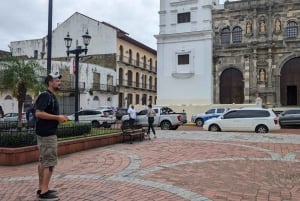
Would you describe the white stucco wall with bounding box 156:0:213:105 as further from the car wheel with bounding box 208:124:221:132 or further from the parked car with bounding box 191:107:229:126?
the car wheel with bounding box 208:124:221:132

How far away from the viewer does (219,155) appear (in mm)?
10648

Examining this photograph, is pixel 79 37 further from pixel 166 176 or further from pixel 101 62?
pixel 166 176

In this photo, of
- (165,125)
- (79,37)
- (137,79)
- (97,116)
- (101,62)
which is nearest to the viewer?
(165,125)

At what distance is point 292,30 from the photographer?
35.4 metres

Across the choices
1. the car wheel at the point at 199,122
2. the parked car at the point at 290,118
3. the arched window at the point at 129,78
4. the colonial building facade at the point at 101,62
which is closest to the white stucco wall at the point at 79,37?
the colonial building facade at the point at 101,62

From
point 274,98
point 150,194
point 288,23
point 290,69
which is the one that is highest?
point 288,23

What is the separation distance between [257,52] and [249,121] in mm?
17052

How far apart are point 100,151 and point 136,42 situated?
43487 millimetres

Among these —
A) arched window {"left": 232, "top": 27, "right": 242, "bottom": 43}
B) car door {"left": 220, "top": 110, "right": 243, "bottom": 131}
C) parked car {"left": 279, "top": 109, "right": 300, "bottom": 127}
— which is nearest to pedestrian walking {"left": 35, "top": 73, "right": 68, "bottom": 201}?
car door {"left": 220, "top": 110, "right": 243, "bottom": 131}

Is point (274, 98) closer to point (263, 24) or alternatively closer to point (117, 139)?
point (263, 24)

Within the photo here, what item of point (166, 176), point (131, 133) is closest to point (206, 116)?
point (131, 133)

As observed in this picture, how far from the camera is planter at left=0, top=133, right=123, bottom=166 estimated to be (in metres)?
8.98

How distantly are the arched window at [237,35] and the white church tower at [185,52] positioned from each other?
8.52 feet

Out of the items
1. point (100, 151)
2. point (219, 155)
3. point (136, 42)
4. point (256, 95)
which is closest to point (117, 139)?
point (100, 151)
